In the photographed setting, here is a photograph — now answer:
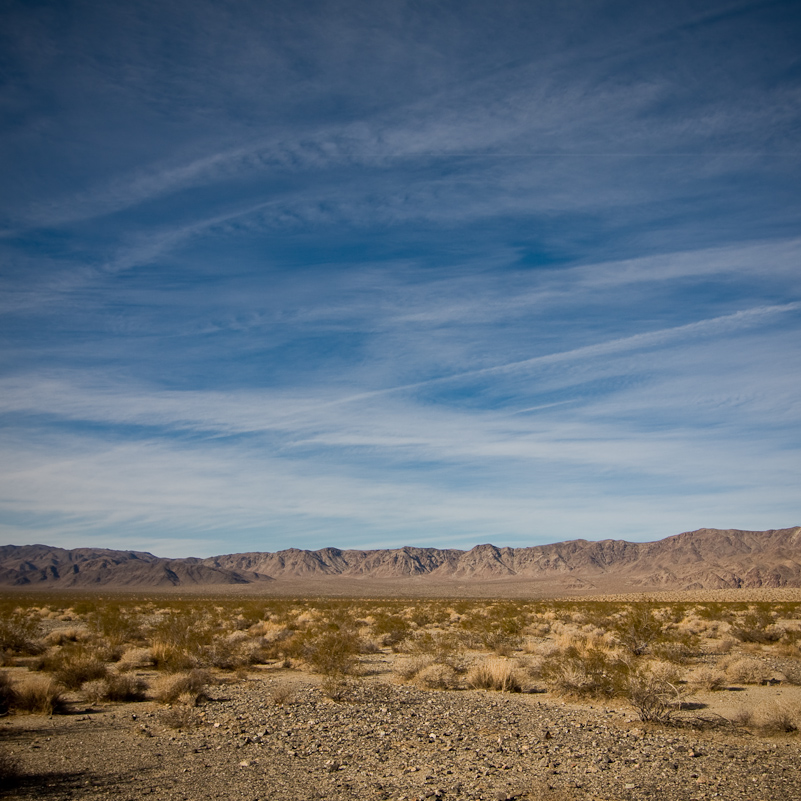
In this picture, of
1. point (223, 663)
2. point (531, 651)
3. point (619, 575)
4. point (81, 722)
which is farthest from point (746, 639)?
point (619, 575)

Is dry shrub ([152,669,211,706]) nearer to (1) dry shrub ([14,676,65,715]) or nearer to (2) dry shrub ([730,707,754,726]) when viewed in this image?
(1) dry shrub ([14,676,65,715])

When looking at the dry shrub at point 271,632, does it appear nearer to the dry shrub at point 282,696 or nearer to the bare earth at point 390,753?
the dry shrub at point 282,696

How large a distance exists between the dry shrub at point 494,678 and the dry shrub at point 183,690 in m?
6.48

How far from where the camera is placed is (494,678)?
49.1 feet

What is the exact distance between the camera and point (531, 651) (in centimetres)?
2125

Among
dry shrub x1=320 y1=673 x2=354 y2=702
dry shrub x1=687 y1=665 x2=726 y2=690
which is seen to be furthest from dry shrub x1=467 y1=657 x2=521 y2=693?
dry shrub x1=687 y1=665 x2=726 y2=690

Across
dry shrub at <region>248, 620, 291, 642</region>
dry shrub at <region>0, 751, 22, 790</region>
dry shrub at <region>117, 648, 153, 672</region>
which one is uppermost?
dry shrub at <region>0, 751, 22, 790</region>

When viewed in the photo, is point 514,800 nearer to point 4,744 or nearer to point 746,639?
point 4,744

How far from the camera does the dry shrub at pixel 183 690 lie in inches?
514

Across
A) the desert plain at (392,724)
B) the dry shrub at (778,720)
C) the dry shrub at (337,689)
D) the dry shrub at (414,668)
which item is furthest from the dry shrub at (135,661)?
the dry shrub at (778,720)

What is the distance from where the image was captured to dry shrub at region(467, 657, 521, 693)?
14812 millimetres

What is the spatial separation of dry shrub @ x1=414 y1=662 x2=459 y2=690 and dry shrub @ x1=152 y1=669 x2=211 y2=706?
212 inches

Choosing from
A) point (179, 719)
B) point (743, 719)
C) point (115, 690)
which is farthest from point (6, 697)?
point (743, 719)

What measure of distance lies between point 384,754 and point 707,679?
924 centimetres
